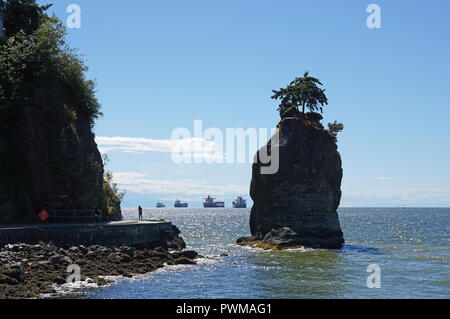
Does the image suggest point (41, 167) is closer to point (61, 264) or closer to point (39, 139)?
point (39, 139)

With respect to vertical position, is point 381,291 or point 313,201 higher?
point 313,201

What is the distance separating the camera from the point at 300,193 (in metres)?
63.6

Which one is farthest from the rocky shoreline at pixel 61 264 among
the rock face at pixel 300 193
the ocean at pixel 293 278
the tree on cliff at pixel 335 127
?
the tree on cliff at pixel 335 127

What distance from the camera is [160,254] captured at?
4347cm

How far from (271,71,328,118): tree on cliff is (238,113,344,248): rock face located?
131 inches

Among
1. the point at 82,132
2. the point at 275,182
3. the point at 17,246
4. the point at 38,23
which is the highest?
the point at 38,23

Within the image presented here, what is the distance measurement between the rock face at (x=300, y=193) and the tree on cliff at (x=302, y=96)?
10.9 ft

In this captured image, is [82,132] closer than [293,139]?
Yes

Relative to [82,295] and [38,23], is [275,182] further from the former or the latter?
[82,295]

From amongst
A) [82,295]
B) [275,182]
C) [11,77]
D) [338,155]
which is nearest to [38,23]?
[11,77]

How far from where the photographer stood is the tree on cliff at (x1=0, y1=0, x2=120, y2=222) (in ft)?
146

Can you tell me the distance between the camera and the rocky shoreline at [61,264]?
2591 cm

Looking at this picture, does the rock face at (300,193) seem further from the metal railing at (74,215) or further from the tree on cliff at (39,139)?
the tree on cliff at (39,139)
